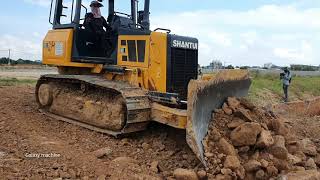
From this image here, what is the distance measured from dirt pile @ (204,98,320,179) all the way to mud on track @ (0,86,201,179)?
0.47 metres

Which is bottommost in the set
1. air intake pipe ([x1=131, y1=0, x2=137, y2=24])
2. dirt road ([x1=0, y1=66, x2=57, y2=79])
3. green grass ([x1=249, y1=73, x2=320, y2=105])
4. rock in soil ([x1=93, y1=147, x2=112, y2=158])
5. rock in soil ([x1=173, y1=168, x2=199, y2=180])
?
rock in soil ([x1=173, y1=168, x2=199, y2=180])

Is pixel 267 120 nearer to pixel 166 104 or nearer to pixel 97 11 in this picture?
pixel 166 104

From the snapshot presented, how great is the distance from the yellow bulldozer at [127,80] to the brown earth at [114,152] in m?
0.30

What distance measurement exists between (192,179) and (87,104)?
3270mm

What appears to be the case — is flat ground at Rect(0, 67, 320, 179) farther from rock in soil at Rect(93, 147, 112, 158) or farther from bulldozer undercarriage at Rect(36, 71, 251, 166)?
bulldozer undercarriage at Rect(36, 71, 251, 166)

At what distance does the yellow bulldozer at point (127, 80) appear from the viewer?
757 centimetres

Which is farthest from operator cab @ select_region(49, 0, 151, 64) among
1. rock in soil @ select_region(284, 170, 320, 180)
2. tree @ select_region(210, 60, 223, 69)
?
tree @ select_region(210, 60, 223, 69)

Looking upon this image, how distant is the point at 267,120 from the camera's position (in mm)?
8023

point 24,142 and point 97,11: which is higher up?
point 97,11

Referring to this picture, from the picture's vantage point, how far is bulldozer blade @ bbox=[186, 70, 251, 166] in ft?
22.4

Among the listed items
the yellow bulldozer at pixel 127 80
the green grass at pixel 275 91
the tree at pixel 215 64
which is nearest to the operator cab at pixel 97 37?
the yellow bulldozer at pixel 127 80

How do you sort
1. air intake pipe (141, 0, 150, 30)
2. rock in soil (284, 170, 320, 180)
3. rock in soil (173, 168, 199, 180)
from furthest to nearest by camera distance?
air intake pipe (141, 0, 150, 30)
rock in soil (284, 170, 320, 180)
rock in soil (173, 168, 199, 180)

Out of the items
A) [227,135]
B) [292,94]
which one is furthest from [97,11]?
[292,94]

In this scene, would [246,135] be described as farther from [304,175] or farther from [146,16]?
[146,16]
